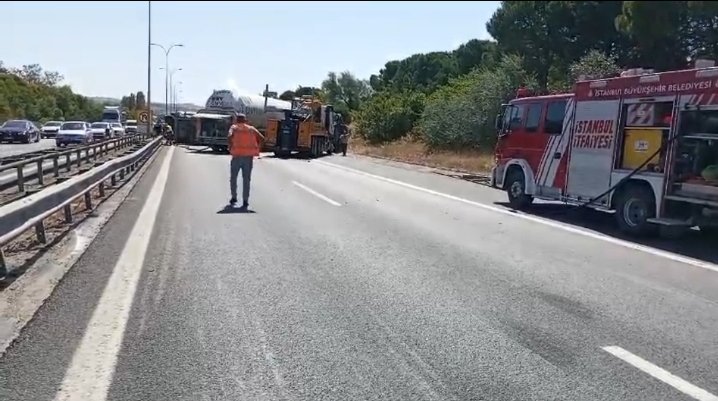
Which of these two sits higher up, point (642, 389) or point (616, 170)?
point (616, 170)

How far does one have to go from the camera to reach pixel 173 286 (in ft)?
24.8

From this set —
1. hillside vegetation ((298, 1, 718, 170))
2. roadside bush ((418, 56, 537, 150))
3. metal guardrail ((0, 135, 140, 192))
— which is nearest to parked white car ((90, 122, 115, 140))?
metal guardrail ((0, 135, 140, 192))

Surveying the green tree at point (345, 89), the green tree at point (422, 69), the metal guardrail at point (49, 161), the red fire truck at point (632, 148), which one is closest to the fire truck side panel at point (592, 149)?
the red fire truck at point (632, 148)

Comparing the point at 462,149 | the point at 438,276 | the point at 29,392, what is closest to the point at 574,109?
the point at 438,276

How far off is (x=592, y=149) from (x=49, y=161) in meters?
14.4

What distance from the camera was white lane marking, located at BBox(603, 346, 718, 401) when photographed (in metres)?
4.77

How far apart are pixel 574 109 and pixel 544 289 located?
710 cm

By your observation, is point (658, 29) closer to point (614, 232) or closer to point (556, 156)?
point (556, 156)

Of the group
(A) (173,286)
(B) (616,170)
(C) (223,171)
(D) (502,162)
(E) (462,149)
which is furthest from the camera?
(E) (462,149)

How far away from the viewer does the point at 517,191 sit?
16344 mm

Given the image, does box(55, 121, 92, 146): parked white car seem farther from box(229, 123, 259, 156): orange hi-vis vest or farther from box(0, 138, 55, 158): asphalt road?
box(229, 123, 259, 156): orange hi-vis vest

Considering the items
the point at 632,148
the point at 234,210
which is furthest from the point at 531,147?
the point at 234,210

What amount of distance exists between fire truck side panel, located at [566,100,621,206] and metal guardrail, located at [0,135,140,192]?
30.8ft

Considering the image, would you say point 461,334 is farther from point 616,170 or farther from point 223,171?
point 223,171
